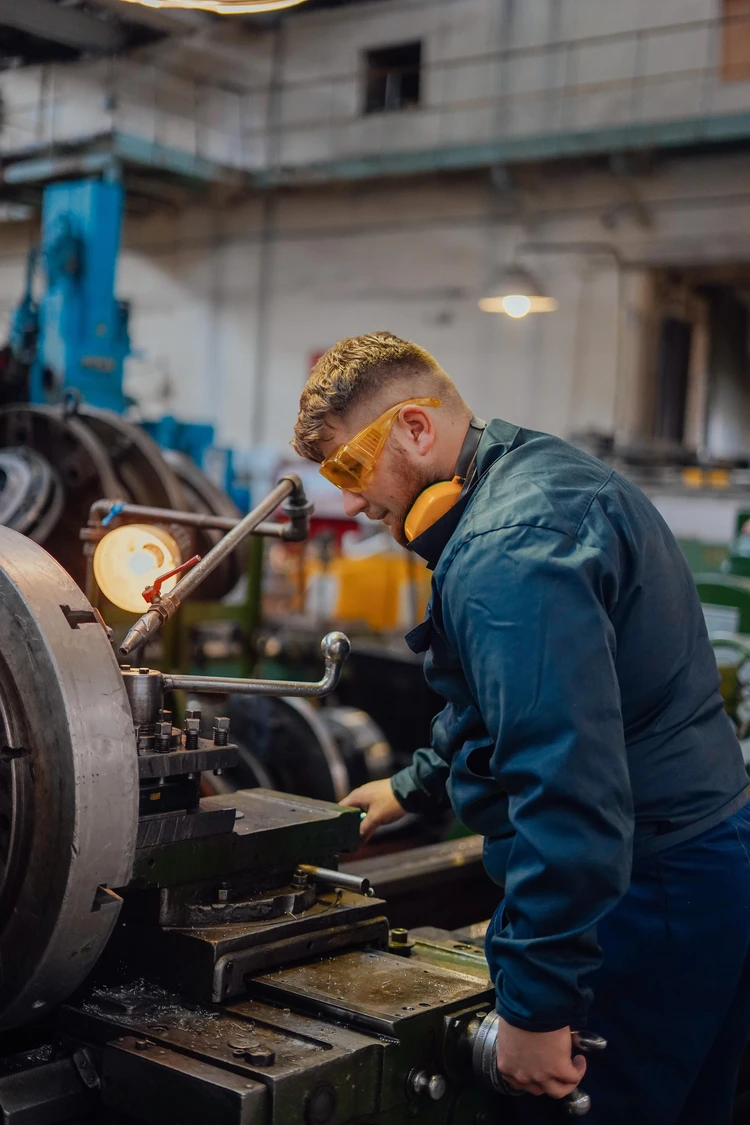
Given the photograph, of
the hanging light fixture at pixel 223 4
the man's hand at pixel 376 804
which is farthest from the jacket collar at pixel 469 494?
the hanging light fixture at pixel 223 4

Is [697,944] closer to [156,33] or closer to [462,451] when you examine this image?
[462,451]

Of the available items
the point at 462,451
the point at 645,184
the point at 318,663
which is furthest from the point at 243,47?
the point at 462,451

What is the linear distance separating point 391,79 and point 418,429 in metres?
9.49

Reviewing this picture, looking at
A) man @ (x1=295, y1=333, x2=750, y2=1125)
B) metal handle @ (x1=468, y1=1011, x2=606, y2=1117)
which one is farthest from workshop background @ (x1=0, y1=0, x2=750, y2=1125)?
man @ (x1=295, y1=333, x2=750, y2=1125)

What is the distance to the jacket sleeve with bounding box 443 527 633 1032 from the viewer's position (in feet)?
3.58

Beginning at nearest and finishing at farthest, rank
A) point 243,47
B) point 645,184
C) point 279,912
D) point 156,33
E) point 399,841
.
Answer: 1. point 279,912
2. point 156,33
3. point 399,841
4. point 645,184
5. point 243,47

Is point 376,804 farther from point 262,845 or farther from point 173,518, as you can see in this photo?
point 173,518

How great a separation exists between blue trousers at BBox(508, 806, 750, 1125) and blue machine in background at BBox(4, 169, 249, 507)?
364cm

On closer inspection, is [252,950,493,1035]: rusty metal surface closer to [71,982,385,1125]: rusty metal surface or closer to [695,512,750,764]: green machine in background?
[71,982,385,1125]: rusty metal surface

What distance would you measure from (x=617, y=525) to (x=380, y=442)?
0.90ft

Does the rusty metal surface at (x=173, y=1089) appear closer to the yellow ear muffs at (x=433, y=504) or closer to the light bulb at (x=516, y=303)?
the yellow ear muffs at (x=433, y=504)

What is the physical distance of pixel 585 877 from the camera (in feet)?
3.58

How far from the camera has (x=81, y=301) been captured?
15.5ft

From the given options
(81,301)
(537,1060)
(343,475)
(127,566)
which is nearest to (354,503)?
(343,475)
